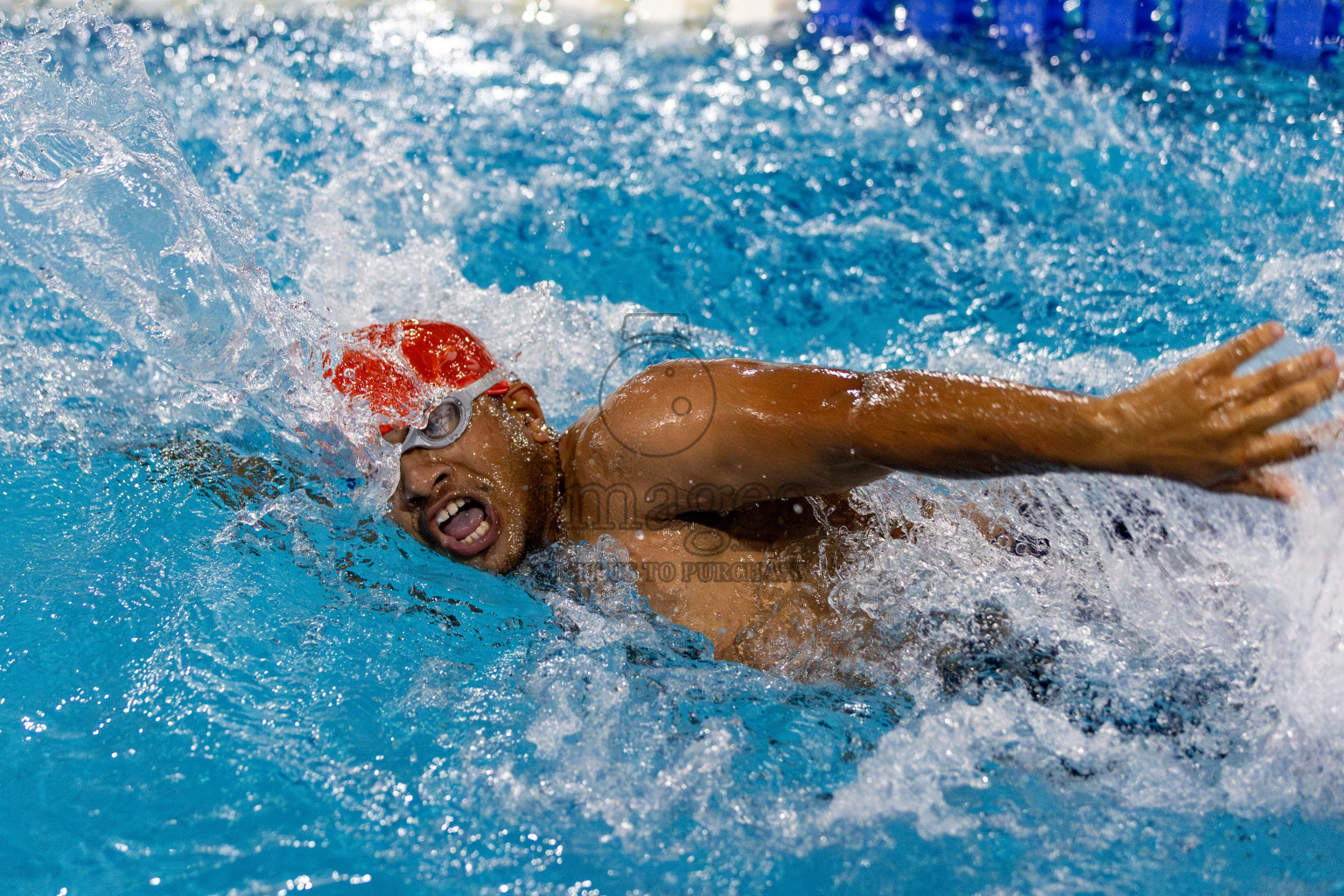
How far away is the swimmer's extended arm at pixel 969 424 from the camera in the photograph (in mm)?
1378

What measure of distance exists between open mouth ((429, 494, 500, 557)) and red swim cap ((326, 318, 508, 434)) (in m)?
0.21

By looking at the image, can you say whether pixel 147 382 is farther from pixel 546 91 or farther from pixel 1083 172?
pixel 1083 172

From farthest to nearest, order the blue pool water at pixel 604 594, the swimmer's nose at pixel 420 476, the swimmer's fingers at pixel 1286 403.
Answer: the swimmer's nose at pixel 420 476, the blue pool water at pixel 604 594, the swimmer's fingers at pixel 1286 403

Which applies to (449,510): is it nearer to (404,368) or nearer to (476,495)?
(476,495)

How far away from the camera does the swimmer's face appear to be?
2172mm

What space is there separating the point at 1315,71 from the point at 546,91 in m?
3.25

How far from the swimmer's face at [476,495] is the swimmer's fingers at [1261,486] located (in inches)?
52.6

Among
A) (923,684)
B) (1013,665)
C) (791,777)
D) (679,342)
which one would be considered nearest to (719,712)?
(791,777)

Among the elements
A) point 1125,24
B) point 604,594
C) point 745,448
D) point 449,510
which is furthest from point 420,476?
point 1125,24

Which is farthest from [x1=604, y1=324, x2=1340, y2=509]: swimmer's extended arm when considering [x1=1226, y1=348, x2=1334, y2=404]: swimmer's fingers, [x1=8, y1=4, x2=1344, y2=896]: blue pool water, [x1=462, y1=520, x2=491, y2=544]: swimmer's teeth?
[x1=462, y1=520, x2=491, y2=544]: swimmer's teeth

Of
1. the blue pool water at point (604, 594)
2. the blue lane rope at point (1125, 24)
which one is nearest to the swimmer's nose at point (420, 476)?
the blue pool water at point (604, 594)

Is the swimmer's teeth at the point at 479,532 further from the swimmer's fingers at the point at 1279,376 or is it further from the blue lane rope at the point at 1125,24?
the blue lane rope at the point at 1125,24

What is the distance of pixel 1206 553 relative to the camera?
6.43 ft

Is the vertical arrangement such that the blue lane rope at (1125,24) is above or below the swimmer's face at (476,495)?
above
